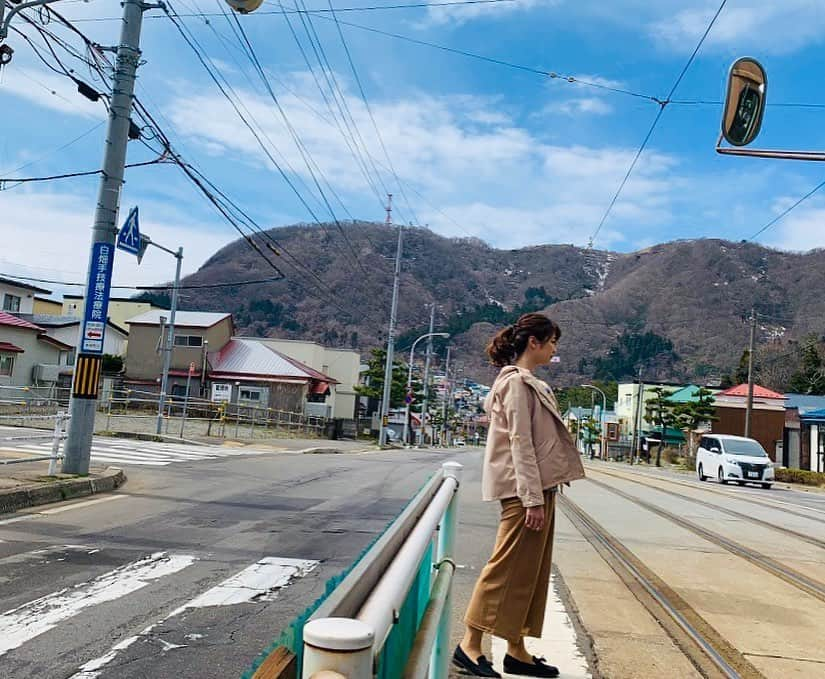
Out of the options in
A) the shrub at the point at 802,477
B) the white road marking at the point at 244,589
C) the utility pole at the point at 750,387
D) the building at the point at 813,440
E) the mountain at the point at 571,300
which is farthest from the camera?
the mountain at the point at 571,300

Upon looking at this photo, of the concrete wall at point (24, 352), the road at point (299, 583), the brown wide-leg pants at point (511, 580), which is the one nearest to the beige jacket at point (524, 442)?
the brown wide-leg pants at point (511, 580)

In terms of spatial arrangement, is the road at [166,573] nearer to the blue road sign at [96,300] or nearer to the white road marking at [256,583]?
the white road marking at [256,583]

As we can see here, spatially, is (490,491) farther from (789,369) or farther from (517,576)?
(789,369)

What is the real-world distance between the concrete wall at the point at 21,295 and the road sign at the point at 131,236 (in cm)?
3731

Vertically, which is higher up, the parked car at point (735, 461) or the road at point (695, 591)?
the parked car at point (735, 461)

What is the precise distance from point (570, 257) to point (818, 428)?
122135mm

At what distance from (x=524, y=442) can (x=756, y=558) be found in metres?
5.57

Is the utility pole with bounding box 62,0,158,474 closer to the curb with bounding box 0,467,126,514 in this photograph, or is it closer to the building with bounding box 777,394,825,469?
the curb with bounding box 0,467,126,514

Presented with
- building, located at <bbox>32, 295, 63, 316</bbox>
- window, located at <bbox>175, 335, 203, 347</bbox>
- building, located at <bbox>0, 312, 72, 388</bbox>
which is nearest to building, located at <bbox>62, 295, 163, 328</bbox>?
building, located at <bbox>32, 295, 63, 316</bbox>

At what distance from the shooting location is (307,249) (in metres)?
112

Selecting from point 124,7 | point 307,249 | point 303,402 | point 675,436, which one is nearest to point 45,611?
point 124,7

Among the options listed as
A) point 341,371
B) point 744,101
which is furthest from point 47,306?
point 744,101

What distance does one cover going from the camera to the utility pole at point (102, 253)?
10.5 m

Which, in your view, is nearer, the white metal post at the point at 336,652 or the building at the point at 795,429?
the white metal post at the point at 336,652
